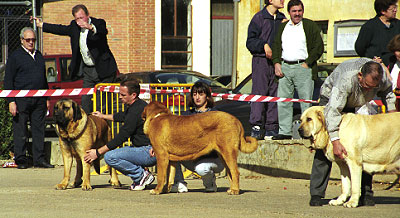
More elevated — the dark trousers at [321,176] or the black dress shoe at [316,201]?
the dark trousers at [321,176]

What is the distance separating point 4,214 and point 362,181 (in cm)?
374

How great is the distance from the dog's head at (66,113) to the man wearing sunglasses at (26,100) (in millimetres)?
3083

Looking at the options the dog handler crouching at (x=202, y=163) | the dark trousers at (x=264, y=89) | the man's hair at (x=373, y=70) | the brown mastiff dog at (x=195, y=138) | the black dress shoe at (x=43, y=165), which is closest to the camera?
the man's hair at (x=373, y=70)

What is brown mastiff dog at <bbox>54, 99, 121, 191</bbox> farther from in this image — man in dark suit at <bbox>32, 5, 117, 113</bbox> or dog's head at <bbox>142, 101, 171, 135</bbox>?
man in dark suit at <bbox>32, 5, 117, 113</bbox>

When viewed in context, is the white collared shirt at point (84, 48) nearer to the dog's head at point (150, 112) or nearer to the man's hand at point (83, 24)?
the man's hand at point (83, 24)

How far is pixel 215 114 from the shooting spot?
950cm

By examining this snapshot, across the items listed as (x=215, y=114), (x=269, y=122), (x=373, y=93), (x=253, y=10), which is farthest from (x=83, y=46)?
(x=253, y=10)

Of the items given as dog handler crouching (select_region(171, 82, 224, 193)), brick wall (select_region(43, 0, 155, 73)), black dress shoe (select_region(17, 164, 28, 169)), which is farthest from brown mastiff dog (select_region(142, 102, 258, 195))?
brick wall (select_region(43, 0, 155, 73))

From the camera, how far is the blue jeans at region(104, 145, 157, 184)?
10.1 metres

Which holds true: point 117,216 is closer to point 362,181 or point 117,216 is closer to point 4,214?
point 4,214

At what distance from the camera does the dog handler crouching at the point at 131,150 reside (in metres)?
10.1

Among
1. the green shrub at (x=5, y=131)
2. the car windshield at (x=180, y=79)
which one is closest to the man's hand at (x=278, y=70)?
the green shrub at (x=5, y=131)

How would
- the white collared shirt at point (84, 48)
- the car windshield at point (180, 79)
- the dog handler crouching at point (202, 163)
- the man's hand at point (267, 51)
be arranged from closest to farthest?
the dog handler crouching at point (202, 163)
the man's hand at point (267, 51)
the white collared shirt at point (84, 48)
the car windshield at point (180, 79)

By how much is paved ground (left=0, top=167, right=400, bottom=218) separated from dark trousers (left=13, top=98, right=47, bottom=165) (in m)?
2.01
